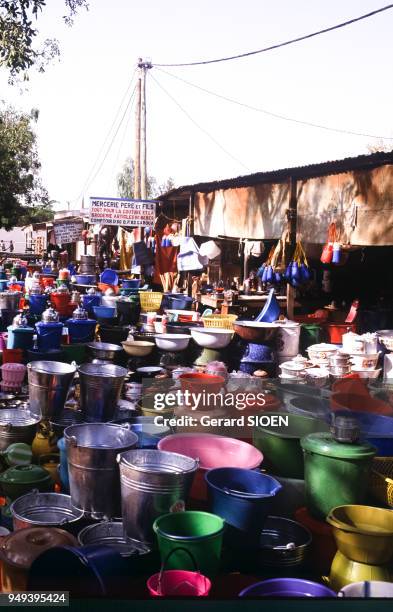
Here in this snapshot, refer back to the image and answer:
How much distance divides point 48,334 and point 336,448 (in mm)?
4181

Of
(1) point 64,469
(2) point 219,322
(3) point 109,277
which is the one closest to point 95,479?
(1) point 64,469

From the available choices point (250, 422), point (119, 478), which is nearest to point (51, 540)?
point (119, 478)

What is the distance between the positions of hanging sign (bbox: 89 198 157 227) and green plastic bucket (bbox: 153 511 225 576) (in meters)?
9.63

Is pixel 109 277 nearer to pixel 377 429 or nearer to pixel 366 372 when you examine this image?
pixel 366 372

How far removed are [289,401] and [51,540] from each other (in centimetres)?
260

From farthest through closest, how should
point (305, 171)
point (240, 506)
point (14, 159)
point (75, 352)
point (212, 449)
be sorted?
point (14, 159), point (305, 171), point (75, 352), point (212, 449), point (240, 506)

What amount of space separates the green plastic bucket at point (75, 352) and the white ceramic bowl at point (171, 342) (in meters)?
0.94

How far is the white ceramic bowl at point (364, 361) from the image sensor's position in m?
6.69

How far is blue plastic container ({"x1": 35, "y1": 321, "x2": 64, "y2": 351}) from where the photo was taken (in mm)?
6645

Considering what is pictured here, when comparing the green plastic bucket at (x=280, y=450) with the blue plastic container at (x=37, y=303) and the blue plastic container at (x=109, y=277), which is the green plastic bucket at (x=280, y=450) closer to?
the blue plastic container at (x=37, y=303)

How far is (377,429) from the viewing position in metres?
4.40

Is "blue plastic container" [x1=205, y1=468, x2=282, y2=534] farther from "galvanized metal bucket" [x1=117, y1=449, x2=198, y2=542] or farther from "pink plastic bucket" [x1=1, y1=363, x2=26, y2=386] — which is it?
"pink plastic bucket" [x1=1, y1=363, x2=26, y2=386]

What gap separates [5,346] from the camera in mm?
6582

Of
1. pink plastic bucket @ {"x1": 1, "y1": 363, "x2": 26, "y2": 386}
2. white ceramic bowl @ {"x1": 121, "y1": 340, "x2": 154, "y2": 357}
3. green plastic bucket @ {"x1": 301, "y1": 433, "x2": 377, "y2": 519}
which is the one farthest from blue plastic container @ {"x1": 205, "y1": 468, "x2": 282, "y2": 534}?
white ceramic bowl @ {"x1": 121, "y1": 340, "x2": 154, "y2": 357}
